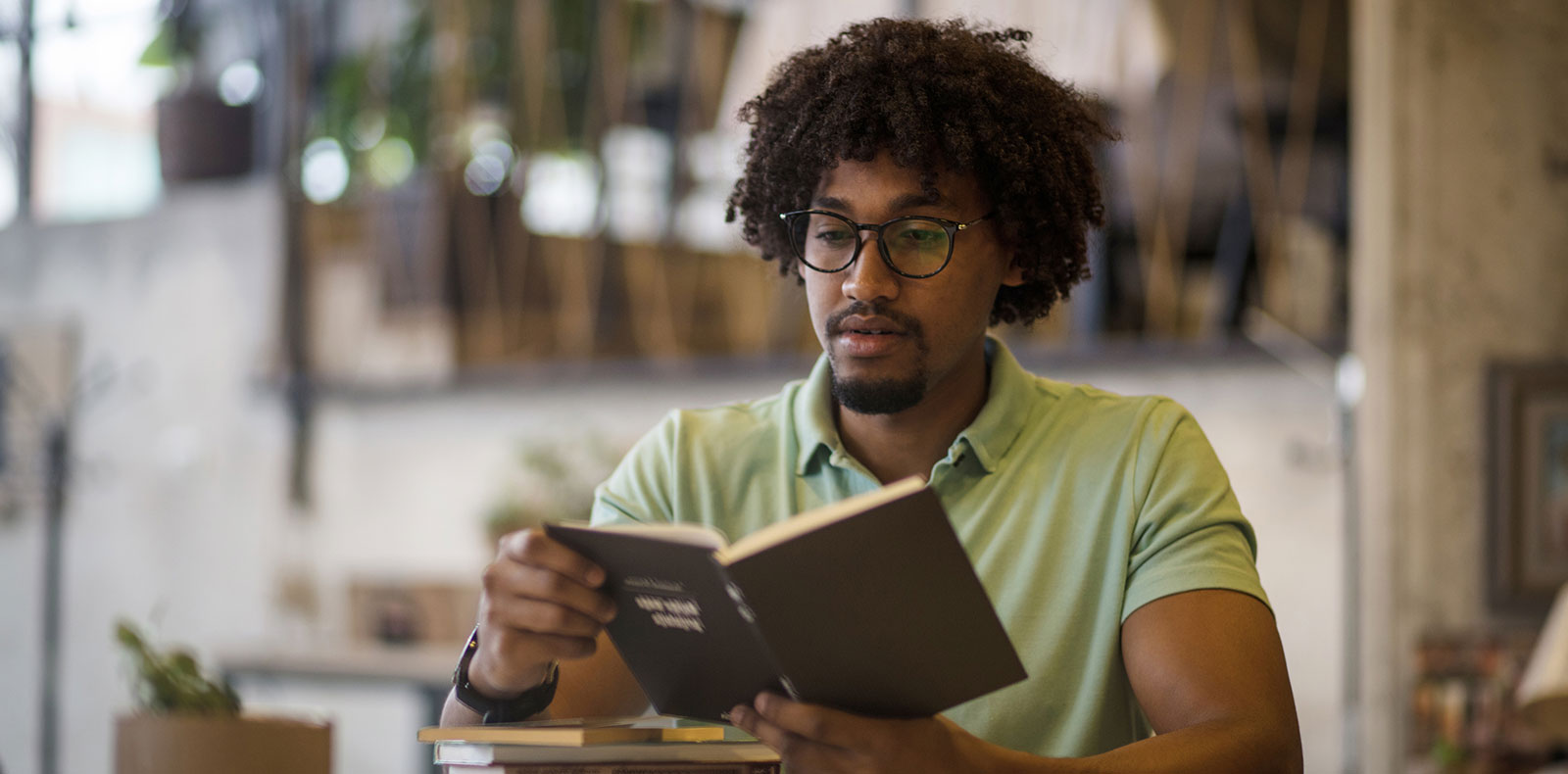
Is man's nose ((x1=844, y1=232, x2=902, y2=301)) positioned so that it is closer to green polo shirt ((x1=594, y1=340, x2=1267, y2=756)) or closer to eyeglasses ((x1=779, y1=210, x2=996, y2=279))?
eyeglasses ((x1=779, y1=210, x2=996, y2=279))

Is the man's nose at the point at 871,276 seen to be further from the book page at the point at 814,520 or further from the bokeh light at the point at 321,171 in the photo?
the bokeh light at the point at 321,171

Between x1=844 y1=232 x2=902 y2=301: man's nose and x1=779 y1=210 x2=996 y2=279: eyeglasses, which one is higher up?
x1=779 y1=210 x2=996 y2=279: eyeglasses

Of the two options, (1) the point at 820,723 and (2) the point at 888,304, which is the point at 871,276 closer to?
(2) the point at 888,304

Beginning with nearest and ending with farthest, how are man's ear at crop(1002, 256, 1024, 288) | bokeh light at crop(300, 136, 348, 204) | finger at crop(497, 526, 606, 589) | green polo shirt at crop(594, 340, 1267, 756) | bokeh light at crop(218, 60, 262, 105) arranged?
1. finger at crop(497, 526, 606, 589)
2. green polo shirt at crop(594, 340, 1267, 756)
3. man's ear at crop(1002, 256, 1024, 288)
4. bokeh light at crop(300, 136, 348, 204)
5. bokeh light at crop(218, 60, 262, 105)

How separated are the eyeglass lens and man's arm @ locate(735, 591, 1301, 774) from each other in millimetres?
374

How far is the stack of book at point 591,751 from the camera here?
3.70 ft

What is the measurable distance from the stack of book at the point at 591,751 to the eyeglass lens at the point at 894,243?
470 millimetres

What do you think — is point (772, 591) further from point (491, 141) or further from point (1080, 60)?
point (491, 141)

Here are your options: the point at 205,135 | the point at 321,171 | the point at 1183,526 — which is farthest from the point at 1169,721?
the point at 205,135

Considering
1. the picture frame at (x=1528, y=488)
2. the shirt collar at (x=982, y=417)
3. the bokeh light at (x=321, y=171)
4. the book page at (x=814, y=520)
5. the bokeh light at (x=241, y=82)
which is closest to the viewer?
A: the book page at (x=814, y=520)

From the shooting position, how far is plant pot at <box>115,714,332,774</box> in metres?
1.52

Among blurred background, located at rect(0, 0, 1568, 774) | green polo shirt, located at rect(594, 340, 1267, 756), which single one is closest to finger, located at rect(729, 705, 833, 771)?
green polo shirt, located at rect(594, 340, 1267, 756)

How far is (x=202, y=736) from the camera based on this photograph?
153 centimetres

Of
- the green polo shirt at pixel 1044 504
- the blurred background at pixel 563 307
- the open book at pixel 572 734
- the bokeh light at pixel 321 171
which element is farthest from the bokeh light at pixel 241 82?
the open book at pixel 572 734
